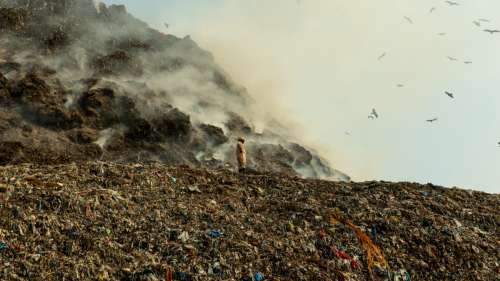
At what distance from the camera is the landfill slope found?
8.45 metres

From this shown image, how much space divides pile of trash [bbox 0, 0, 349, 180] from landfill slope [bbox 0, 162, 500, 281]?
11849mm

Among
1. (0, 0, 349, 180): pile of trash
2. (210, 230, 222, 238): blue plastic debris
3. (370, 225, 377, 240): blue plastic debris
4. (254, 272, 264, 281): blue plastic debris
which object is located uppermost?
(254, 272, 264, 281): blue plastic debris

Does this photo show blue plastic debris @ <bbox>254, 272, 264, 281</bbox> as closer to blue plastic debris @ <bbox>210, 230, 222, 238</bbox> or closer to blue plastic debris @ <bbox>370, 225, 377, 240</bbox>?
blue plastic debris @ <bbox>210, 230, 222, 238</bbox>

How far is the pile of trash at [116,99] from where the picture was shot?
2739 cm

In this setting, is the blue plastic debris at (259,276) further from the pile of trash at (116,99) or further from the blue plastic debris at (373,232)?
the pile of trash at (116,99)

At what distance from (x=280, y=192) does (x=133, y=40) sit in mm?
36319

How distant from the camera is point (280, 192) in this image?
43.3 ft

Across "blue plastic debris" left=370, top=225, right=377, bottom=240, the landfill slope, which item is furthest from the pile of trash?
"blue plastic debris" left=370, top=225, right=377, bottom=240

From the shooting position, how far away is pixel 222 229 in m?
10.1

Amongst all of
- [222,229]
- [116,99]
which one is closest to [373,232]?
[222,229]

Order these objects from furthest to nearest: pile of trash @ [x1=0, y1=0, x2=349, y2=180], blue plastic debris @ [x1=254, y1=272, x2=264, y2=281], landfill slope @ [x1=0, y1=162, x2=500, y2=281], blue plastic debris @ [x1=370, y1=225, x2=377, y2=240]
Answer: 1. pile of trash @ [x1=0, y1=0, x2=349, y2=180]
2. blue plastic debris @ [x1=370, y1=225, x2=377, y2=240]
3. blue plastic debris @ [x1=254, y1=272, x2=264, y2=281]
4. landfill slope @ [x1=0, y1=162, x2=500, y2=281]

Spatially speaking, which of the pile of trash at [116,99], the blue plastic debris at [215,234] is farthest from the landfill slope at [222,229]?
the pile of trash at [116,99]

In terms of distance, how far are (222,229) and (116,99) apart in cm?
2321

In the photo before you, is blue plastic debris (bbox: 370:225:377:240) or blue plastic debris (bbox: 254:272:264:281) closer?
blue plastic debris (bbox: 254:272:264:281)
